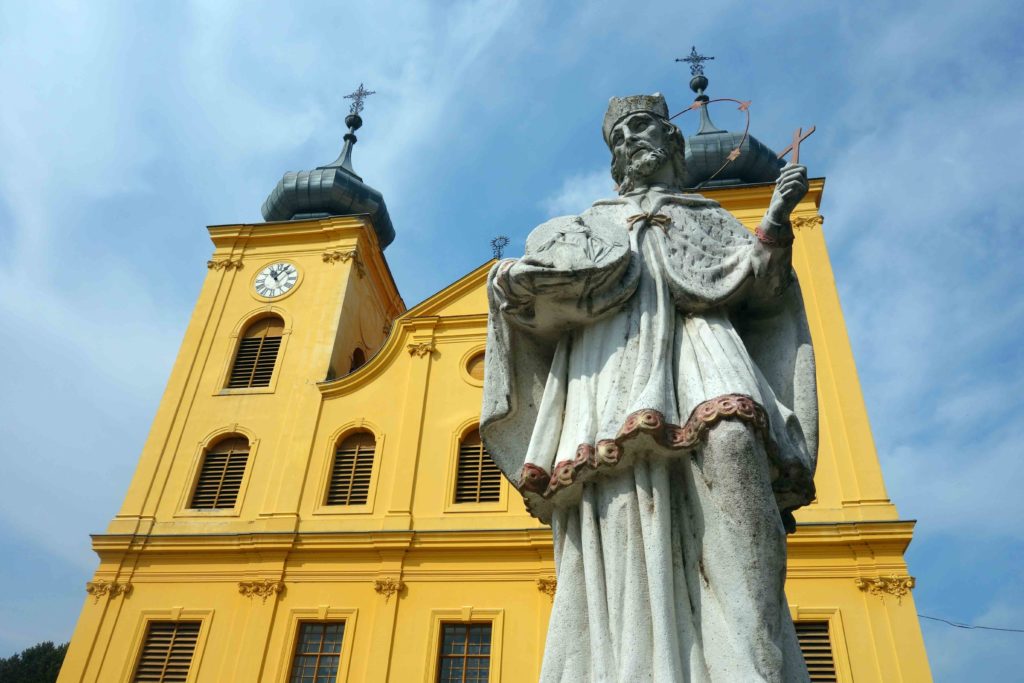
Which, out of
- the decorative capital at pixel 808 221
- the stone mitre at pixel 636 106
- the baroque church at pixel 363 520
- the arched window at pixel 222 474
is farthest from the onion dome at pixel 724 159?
the stone mitre at pixel 636 106

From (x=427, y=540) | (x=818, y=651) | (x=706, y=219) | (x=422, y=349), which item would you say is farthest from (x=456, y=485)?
(x=706, y=219)

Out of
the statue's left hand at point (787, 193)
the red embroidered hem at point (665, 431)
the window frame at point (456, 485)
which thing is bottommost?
the red embroidered hem at point (665, 431)

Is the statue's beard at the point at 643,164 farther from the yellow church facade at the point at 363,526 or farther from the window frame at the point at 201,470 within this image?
the window frame at the point at 201,470

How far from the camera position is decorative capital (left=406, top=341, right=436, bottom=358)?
1958 centimetres

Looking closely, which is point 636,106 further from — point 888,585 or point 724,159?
point 724,159

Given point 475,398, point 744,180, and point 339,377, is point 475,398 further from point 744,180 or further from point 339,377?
point 744,180

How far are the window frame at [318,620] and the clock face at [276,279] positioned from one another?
29.9 ft

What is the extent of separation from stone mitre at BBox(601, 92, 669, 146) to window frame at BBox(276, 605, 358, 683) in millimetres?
13602

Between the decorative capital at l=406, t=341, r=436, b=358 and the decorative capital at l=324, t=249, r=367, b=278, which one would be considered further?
the decorative capital at l=324, t=249, r=367, b=278

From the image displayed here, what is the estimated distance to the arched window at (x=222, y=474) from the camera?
59.9ft

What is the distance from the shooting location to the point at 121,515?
1795 cm

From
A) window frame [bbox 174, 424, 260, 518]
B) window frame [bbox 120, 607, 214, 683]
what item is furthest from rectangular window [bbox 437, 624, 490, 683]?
window frame [bbox 174, 424, 260, 518]

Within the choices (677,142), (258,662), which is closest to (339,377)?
(258,662)

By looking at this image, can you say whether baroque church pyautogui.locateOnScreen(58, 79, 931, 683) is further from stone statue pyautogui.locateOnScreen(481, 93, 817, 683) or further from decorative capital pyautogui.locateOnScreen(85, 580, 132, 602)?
stone statue pyautogui.locateOnScreen(481, 93, 817, 683)
